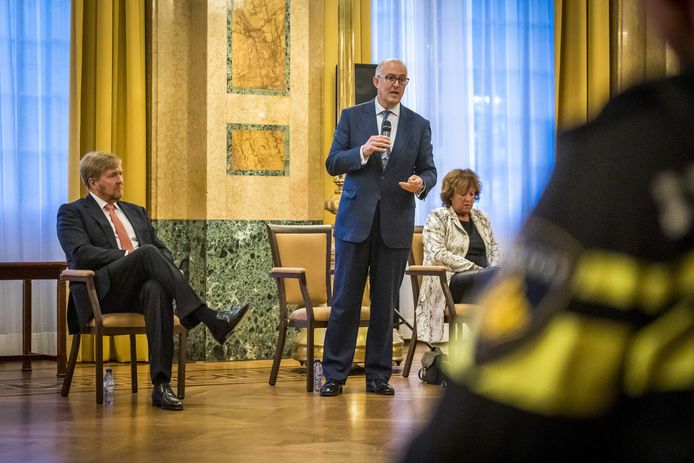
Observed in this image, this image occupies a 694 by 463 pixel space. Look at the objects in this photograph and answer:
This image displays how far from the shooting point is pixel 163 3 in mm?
6348

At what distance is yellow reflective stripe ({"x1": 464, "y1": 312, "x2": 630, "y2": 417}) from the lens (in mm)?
329

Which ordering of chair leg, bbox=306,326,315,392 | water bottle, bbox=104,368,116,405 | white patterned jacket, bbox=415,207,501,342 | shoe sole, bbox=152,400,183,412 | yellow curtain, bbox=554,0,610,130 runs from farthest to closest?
yellow curtain, bbox=554,0,610,130 < white patterned jacket, bbox=415,207,501,342 < chair leg, bbox=306,326,315,392 < water bottle, bbox=104,368,116,405 < shoe sole, bbox=152,400,183,412

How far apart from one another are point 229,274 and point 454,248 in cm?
168

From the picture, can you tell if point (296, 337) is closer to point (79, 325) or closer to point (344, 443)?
point (79, 325)

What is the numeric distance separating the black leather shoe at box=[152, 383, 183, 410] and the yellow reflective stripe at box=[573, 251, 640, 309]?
4117mm

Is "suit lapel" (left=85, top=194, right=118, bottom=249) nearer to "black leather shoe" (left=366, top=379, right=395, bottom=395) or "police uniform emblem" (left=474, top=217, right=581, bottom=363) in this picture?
"black leather shoe" (left=366, top=379, right=395, bottom=395)

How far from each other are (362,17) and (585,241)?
683cm

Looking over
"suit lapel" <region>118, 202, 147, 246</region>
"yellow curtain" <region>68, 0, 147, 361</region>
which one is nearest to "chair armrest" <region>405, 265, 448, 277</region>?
"suit lapel" <region>118, 202, 147, 246</region>

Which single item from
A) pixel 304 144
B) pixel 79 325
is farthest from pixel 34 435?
pixel 304 144

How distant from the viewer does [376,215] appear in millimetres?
4602

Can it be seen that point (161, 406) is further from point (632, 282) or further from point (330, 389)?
point (632, 282)

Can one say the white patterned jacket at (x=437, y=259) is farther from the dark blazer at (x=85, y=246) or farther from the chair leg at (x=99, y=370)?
the chair leg at (x=99, y=370)

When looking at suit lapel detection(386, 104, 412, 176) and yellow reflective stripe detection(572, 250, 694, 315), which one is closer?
yellow reflective stripe detection(572, 250, 694, 315)

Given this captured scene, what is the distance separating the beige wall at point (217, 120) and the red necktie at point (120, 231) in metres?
1.48
